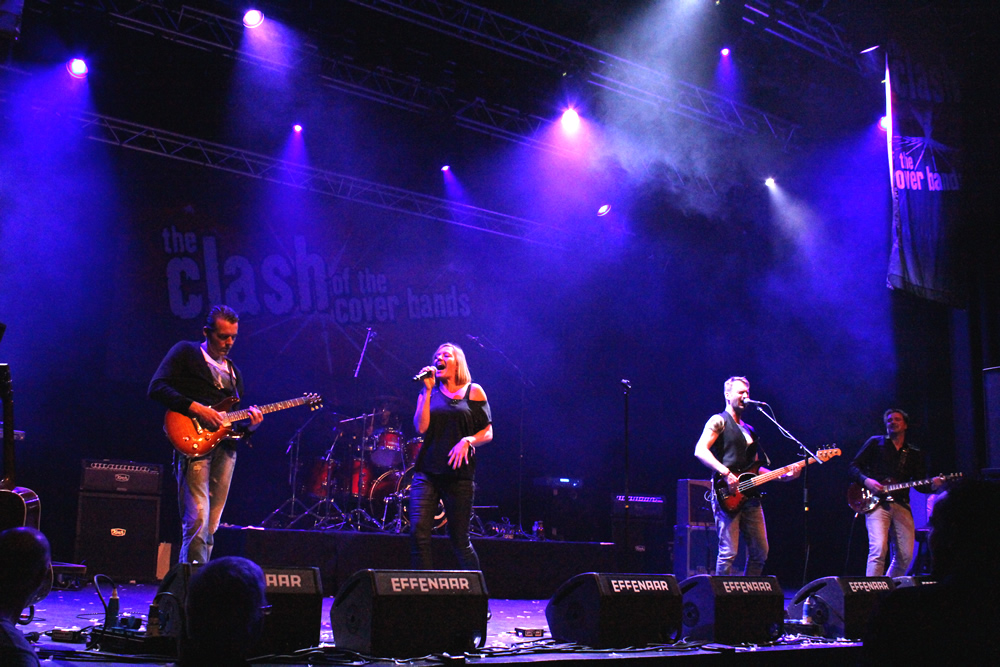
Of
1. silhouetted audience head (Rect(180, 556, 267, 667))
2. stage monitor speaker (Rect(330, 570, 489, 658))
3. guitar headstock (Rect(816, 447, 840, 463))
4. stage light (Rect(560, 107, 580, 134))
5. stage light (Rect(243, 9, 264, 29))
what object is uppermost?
stage light (Rect(243, 9, 264, 29))

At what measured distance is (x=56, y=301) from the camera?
32.7 feet

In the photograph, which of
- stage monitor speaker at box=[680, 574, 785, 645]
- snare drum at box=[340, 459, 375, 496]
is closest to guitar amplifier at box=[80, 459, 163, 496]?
snare drum at box=[340, 459, 375, 496]

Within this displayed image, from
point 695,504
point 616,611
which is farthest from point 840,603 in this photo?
point 695,504

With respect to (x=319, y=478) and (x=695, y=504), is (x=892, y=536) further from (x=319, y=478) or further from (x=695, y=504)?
(x=319, y=478)

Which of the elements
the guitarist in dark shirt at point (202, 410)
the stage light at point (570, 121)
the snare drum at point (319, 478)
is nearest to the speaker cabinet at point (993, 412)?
the stage light at point (570, 121)

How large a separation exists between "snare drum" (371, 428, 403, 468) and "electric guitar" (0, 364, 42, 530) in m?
6.05

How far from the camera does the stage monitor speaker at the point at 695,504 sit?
10750mm

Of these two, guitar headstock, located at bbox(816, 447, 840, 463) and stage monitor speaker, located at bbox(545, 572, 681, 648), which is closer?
stage monitor speaker, located at bbox(545, 572, 681, 648)

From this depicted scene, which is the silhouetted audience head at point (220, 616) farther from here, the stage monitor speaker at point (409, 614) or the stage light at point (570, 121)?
the stage light at point (570, 121)

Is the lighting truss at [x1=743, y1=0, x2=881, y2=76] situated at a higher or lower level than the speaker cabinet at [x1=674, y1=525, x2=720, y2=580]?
higher

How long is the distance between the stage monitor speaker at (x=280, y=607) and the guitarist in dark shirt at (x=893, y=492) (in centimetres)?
587

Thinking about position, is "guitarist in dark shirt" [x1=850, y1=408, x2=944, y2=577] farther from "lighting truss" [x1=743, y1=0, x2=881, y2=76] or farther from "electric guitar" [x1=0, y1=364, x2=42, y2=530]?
"electric guitar" [x1=0, y1=364, x2=42, y2=530]

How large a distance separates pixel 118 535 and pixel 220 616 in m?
7.21

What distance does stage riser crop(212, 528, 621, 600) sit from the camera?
823 centimetres
